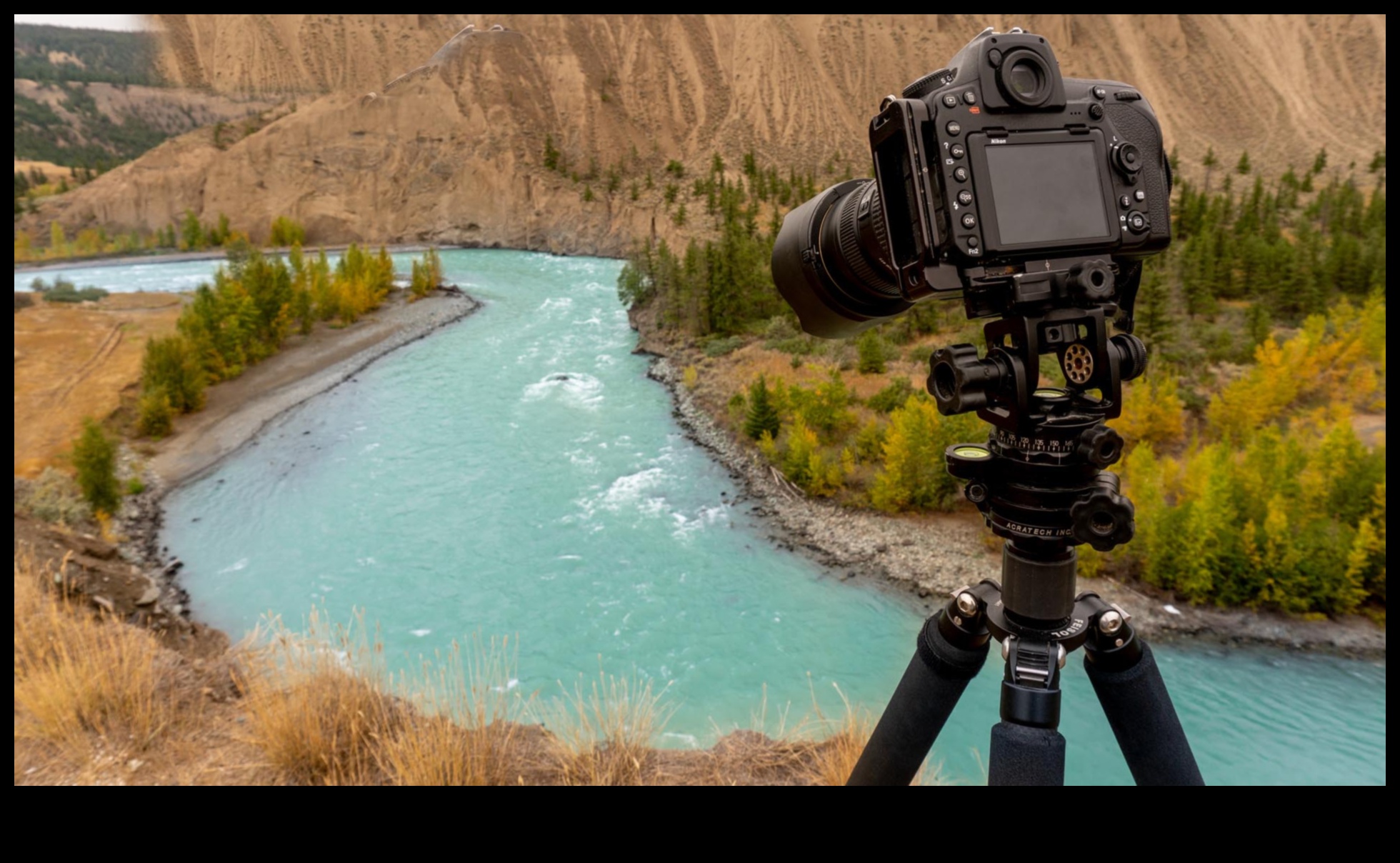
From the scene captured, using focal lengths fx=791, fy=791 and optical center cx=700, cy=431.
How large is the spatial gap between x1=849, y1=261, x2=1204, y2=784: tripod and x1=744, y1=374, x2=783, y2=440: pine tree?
9533 mm

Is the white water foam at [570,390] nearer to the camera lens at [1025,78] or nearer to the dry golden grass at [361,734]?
the dry golden grass at [361,734]

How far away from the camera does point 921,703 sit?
1.53 m

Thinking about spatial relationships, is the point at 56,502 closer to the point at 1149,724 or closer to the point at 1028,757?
the point at 1028,757

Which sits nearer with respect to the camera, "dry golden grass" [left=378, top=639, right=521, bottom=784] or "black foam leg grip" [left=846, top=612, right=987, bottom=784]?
"black foam leg grip" [left=846, top=612, right=987, bottom=784]

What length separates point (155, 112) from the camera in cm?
5953

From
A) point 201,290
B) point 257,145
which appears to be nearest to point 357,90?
point 257,145

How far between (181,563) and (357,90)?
145 ft

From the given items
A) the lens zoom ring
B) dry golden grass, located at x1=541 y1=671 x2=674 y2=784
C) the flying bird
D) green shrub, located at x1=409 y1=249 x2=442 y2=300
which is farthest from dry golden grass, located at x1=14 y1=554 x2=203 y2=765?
the flying bird

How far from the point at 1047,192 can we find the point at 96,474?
10.9m

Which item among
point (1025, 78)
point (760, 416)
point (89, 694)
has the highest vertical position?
point (1025, 78)

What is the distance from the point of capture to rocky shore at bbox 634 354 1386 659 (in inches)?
259

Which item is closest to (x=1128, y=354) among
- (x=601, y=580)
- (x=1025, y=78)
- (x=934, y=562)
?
(x=1025, y=78)

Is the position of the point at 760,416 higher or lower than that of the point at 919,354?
lower

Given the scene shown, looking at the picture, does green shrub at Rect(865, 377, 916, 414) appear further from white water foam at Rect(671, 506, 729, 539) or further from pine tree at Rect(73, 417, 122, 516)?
pine tree at Rect(73, 417, 122, 516)
